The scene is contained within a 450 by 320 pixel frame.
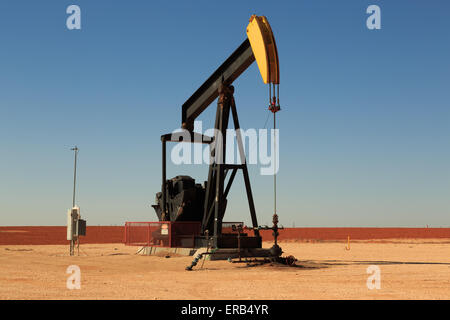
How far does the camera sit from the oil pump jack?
16.4 meters

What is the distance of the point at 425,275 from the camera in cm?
1370

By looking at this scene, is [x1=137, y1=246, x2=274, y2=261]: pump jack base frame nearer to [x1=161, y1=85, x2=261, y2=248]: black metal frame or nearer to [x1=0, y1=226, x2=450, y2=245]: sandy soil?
[x1=161, y1=85, x2=261, y2=248]: black metal frame

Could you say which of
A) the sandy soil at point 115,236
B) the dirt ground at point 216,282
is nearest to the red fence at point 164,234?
the sandy soil at point 115,236

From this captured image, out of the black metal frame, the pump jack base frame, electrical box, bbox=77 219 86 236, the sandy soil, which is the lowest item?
the sandy soil

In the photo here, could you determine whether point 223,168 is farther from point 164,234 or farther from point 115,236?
→ point 115,236

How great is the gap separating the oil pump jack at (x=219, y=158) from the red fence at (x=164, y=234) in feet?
1.61

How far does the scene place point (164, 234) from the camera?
21.3m

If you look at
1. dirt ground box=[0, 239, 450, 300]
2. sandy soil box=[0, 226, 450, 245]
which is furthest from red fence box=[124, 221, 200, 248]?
dirt ground box=[0, 239, 450, 300]

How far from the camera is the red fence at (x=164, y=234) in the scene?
68.5ft

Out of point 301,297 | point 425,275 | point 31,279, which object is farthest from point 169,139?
point 301,297

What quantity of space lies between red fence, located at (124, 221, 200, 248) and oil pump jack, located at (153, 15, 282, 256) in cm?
49

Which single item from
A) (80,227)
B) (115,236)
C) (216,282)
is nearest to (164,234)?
(80,227)
